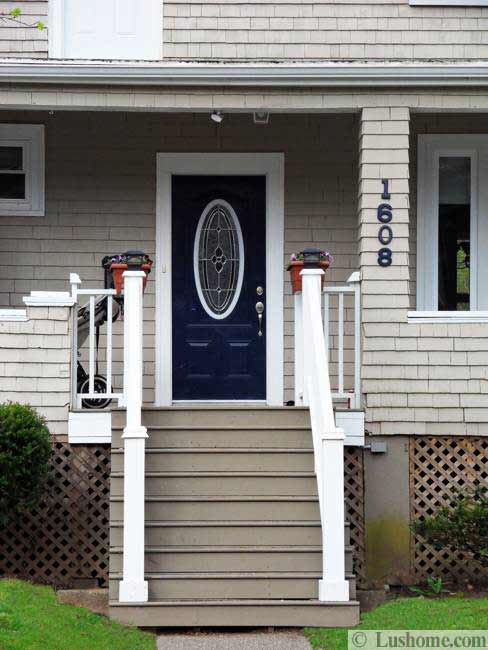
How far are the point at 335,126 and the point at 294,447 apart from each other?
375cm

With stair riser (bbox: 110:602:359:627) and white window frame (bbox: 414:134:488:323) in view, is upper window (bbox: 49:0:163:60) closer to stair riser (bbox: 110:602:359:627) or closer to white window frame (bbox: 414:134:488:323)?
white window frame (bbox: 414:134:488:323)

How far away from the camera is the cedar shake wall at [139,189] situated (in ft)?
35.7

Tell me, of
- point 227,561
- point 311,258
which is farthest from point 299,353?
point 227,561

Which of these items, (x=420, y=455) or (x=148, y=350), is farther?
(x=148, y=350)

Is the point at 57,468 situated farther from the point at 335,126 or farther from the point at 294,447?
the point at 335,126

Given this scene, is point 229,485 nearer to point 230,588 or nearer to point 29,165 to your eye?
point 230,588

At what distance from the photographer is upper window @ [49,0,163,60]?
1026cm

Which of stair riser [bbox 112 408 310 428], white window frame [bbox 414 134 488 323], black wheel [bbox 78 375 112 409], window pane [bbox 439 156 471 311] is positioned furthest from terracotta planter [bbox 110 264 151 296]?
window pane [bbox 439 156 471 311]

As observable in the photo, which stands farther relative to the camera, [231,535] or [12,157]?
[12,157]

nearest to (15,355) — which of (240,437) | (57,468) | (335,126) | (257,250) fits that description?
(57,468)

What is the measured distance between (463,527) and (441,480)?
93 centimetres

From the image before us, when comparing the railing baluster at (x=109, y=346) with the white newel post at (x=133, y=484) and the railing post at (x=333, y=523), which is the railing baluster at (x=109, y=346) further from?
the railing post at (x=333, y=523)

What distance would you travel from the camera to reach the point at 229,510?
8281 millimetres

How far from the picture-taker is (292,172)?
36.1 ft
